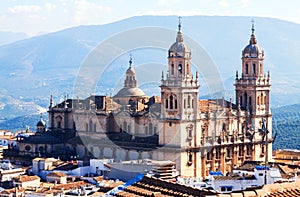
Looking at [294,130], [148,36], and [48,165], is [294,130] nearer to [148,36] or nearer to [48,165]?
[148,36]

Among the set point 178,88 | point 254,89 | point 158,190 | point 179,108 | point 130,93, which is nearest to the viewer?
point 158,190

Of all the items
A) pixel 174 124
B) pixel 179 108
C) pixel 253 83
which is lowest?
pixel 174 124

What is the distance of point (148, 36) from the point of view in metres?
92.5

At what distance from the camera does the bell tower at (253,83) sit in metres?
74.5

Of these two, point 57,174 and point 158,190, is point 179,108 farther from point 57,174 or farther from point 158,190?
point 158,190

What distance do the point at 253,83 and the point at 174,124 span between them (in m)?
10.8

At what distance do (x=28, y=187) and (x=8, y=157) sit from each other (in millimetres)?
16364

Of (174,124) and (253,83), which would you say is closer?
A: (174,124)

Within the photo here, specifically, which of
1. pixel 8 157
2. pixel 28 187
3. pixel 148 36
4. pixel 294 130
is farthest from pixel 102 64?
pixel 28 187

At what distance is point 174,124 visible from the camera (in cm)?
6612

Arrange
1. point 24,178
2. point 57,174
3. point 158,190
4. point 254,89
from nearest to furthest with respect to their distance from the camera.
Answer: point 158,190, point 24,178, point 57,174, point 254,89

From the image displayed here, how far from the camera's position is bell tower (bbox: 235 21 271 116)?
74.5 meters

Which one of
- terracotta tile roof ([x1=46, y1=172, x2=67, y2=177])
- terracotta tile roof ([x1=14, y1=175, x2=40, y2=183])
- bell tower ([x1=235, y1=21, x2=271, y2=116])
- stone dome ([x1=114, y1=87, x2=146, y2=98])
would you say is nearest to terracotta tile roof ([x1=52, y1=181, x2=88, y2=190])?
terracotta tile roof ([x1=14, y1=175, x2=40, y2=183])

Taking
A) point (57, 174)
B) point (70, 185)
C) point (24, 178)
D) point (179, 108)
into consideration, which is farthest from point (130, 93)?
point (70, 185)
